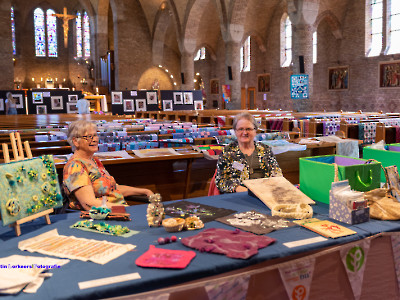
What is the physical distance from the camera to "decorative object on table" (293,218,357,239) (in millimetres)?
2219

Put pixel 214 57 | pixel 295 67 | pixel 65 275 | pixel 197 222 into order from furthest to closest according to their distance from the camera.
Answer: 1. pixel 214 57
2. pixel 295 67
3. pixel 197 222
4. pixel 65 275

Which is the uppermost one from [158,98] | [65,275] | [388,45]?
[388,45]

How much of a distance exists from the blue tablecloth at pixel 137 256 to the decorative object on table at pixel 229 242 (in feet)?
0.10

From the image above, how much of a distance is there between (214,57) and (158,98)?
44.1 feet

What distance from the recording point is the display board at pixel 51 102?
56.1ft

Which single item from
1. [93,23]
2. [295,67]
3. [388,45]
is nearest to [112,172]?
[295,67]

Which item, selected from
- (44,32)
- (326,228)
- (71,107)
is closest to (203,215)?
(326,228)

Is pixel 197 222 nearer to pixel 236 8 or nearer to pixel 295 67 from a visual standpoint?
pixel 295 67

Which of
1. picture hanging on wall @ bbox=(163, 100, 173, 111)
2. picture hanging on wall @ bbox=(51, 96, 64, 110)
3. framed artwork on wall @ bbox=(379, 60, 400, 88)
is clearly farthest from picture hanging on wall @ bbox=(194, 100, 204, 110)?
framed artwork on wall @ bbox=(379, 60, 400, 88)

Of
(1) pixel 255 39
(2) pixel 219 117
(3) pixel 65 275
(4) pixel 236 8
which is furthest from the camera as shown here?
(1) pixel 255 39

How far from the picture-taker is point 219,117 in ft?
40.0

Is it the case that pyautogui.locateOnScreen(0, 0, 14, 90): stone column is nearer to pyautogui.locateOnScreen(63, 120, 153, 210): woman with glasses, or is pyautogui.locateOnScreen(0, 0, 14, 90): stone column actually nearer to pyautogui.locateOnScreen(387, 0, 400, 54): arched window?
pyautogui.locateOnScreen(387, 0, 400, 54): arched window

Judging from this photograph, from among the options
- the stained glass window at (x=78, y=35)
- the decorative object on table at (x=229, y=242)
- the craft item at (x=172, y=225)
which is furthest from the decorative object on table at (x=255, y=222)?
the stained glass window at (x=78, y=35)

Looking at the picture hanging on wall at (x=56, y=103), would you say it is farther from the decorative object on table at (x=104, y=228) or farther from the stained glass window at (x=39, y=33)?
the stained glass window at (x=39, y=33)
